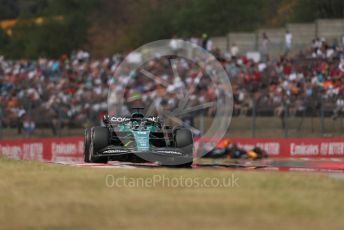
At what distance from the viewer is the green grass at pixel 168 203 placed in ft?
28.7

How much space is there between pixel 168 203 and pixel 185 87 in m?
19.5

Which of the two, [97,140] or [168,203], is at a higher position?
[97,140]

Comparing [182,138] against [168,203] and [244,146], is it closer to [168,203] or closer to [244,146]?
[168,203]

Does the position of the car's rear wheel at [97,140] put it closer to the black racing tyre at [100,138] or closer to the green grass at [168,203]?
the black racing tyre at [100,138]

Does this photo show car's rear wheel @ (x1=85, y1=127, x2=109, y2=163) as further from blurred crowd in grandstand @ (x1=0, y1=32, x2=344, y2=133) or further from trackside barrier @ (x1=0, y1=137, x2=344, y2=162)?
trackside barrier @ (x1=0, y1=137, x2=344, y2=162)

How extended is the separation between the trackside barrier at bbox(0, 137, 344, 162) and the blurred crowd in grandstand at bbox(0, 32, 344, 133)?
0.59m

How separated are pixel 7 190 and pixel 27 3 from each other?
6311 centimetres

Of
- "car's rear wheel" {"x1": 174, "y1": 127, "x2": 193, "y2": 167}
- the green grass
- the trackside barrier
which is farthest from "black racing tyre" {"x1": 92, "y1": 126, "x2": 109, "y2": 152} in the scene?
the trackside barrier

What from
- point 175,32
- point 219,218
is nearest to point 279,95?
point 219,218

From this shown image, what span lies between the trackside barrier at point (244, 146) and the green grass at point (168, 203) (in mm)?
16169

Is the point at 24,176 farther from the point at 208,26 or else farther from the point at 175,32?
the point at 175,32

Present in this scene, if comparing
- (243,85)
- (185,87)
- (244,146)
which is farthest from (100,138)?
(243,85)

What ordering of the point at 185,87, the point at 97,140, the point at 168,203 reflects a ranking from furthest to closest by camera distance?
the point at 185,87, the point at 97,140, the point at 168,203

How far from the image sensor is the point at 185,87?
29.1m
